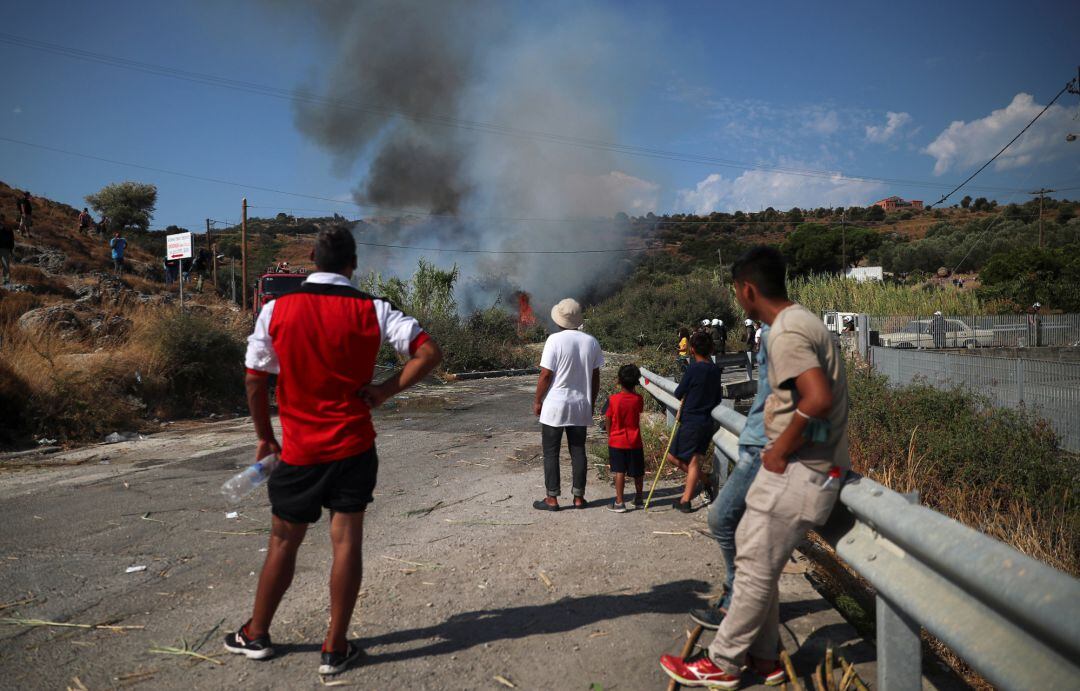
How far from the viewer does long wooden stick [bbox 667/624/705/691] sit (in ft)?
9.50

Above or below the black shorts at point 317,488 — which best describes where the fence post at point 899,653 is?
below

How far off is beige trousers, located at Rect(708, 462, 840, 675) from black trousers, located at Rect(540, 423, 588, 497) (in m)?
3.02

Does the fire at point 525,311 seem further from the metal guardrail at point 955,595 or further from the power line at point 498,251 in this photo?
the metal guardrail at point 955,595

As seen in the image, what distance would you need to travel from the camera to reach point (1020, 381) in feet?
31.8

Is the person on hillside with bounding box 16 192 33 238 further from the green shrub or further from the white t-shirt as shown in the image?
the white t-shirt

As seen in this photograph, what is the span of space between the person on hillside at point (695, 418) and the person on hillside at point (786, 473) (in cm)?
290

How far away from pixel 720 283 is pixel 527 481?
26806 mm

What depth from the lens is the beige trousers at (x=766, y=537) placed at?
2.69 metres

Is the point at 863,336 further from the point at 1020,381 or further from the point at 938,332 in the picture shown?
the point at 1020,381

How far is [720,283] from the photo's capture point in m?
32.2

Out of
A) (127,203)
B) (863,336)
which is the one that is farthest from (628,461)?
(127,203)

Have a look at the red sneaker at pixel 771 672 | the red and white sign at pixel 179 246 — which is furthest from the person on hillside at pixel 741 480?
the red and white sign at pixel 179 246

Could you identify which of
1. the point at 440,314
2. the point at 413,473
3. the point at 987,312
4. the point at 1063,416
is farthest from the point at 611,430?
Result: the point at 987,312

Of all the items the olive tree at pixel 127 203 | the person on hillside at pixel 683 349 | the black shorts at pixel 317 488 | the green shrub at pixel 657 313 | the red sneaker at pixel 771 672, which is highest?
the olive tree at pixel 127 203
